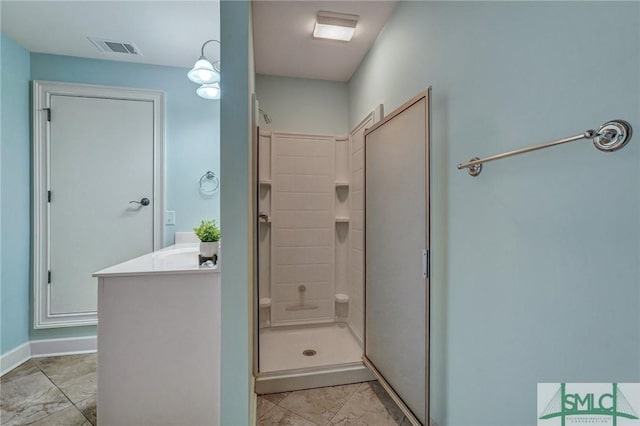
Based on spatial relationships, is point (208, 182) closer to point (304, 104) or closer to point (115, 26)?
point (304, 104)

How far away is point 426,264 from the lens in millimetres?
1380

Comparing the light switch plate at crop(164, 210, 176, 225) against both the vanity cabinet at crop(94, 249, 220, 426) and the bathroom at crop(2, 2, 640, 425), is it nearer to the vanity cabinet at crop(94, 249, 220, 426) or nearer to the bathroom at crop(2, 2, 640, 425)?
the vanity cabinet at crop(94, 249, 220, 426)

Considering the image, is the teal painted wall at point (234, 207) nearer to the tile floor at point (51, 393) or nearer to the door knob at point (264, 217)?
the tile floor at point (51, 393)

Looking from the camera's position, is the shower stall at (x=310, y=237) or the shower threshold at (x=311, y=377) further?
the shower stall at (x=310, y=237)

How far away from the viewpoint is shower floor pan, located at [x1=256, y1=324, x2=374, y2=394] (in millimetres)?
1991

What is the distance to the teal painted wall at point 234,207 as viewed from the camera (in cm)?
133

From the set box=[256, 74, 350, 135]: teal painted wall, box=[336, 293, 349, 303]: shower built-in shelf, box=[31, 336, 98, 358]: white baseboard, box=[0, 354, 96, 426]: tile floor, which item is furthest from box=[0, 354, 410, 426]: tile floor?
box=[256, 74, 350, 135]: teal painted wall

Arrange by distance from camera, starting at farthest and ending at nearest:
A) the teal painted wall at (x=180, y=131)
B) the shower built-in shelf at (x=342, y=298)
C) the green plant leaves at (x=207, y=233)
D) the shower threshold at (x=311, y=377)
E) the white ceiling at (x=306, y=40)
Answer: the shower built-in shelf at (x=342, y=298) < the teal painted wall at (x=180, y=131) < the shower threshold at (x=311, y=377) < the white ceiling at (x=306, y=40) < the green plant leaves at (x=207, y=233)

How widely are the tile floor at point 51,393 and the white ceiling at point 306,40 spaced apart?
274 centimetres

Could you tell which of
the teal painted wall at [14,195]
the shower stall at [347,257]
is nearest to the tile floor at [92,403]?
the shower stall at [347,257]

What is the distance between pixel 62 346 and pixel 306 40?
329cm

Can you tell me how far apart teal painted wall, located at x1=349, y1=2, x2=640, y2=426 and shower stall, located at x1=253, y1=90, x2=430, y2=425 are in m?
0.11

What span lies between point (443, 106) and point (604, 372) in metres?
1.13

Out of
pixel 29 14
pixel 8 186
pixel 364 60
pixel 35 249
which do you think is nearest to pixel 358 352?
pixel 364 60
